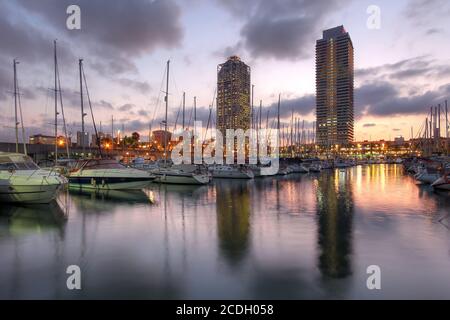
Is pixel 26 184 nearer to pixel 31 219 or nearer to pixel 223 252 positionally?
pixel 31 219

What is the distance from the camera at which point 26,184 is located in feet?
A: 64.7

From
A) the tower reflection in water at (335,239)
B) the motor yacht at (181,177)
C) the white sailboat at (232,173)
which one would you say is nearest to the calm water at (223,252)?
the tower reflection in water at (335,239)

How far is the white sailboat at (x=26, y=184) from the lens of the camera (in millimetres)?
19781

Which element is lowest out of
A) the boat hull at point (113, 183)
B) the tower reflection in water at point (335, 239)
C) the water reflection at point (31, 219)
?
the tower reflection in water at point (335, 239)

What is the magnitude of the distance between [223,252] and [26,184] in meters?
15.3

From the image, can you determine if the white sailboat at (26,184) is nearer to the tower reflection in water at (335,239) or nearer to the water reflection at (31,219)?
the water reflection at (31,219)

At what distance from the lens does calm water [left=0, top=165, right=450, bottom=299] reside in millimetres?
7848

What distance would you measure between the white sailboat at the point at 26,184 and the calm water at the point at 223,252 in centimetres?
94

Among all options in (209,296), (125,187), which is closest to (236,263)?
(209,296)

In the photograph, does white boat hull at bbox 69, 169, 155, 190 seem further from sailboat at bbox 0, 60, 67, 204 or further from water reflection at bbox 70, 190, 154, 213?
sailboat at bbox 0, 60, 67, 204

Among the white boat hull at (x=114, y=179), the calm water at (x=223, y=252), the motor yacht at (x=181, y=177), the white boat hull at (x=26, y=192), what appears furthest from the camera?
the motor yacht at (x=181, y=177)

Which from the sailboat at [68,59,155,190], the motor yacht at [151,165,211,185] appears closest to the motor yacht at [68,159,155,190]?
the sailboat at [68,59,155,190]

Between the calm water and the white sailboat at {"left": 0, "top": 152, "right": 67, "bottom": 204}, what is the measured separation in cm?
94
